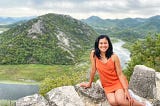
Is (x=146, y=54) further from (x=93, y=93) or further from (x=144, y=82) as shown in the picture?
(x=93, y=93)

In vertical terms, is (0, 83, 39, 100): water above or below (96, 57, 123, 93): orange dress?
below

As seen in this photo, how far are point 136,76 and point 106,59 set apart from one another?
10.9ft

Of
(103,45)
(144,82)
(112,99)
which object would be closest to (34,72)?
(144,82)

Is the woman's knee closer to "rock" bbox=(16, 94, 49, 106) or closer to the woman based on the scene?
the woman

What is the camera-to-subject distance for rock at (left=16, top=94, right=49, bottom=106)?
50.4 feet

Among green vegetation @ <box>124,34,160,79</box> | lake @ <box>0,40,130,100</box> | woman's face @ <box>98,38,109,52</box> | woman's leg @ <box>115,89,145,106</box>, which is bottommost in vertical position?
lake @ <box>0,40,130,100</box>

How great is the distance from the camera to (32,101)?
15.5m

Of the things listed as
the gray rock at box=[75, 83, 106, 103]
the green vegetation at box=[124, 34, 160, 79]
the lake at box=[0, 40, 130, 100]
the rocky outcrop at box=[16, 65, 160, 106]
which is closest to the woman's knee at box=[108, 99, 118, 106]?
the rocky outcrop at box=[16, 65, 160, 106]

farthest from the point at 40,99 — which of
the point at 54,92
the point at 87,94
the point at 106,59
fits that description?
the point at 106,59

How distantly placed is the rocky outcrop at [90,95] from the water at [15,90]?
103 m

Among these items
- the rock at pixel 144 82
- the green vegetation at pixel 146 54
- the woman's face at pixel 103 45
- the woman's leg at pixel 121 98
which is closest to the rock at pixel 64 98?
the woman's leg at pixel 121 98

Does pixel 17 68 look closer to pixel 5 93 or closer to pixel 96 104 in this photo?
pixel 5 93

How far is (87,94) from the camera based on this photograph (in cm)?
1664

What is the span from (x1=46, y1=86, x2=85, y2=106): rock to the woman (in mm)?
1512
